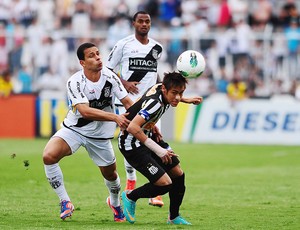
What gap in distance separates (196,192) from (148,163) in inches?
185

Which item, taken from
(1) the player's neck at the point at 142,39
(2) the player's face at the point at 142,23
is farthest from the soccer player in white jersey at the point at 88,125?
(1) the player's neck at the point at 142,39

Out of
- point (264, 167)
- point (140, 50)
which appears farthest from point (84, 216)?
point (264, 167)

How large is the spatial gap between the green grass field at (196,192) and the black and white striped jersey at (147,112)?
3.48 feet

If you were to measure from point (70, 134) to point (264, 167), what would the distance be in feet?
30.6

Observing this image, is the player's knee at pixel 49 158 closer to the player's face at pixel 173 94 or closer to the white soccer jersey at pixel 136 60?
the player's face at pixel 173 94

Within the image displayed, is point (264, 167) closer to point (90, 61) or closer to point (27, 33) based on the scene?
point (90, 61)

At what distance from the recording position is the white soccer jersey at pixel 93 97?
11.7 metres

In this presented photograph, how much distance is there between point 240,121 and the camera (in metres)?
26.6

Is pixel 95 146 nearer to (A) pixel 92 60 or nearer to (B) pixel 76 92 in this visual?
(B) pixel 76 92

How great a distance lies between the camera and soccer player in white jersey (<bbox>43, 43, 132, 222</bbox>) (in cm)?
1165

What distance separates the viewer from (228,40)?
2764cm

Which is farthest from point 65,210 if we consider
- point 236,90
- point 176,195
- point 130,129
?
point 236,90

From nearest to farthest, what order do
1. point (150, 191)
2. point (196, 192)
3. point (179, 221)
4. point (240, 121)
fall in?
point (150, 191) → point (179, 221) → point (196, 192) → point (240, 121)

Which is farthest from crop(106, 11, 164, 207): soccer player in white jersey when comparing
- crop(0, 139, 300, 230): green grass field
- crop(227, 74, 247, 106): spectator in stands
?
crop(227, 74, 247, 106): spectator in stands
